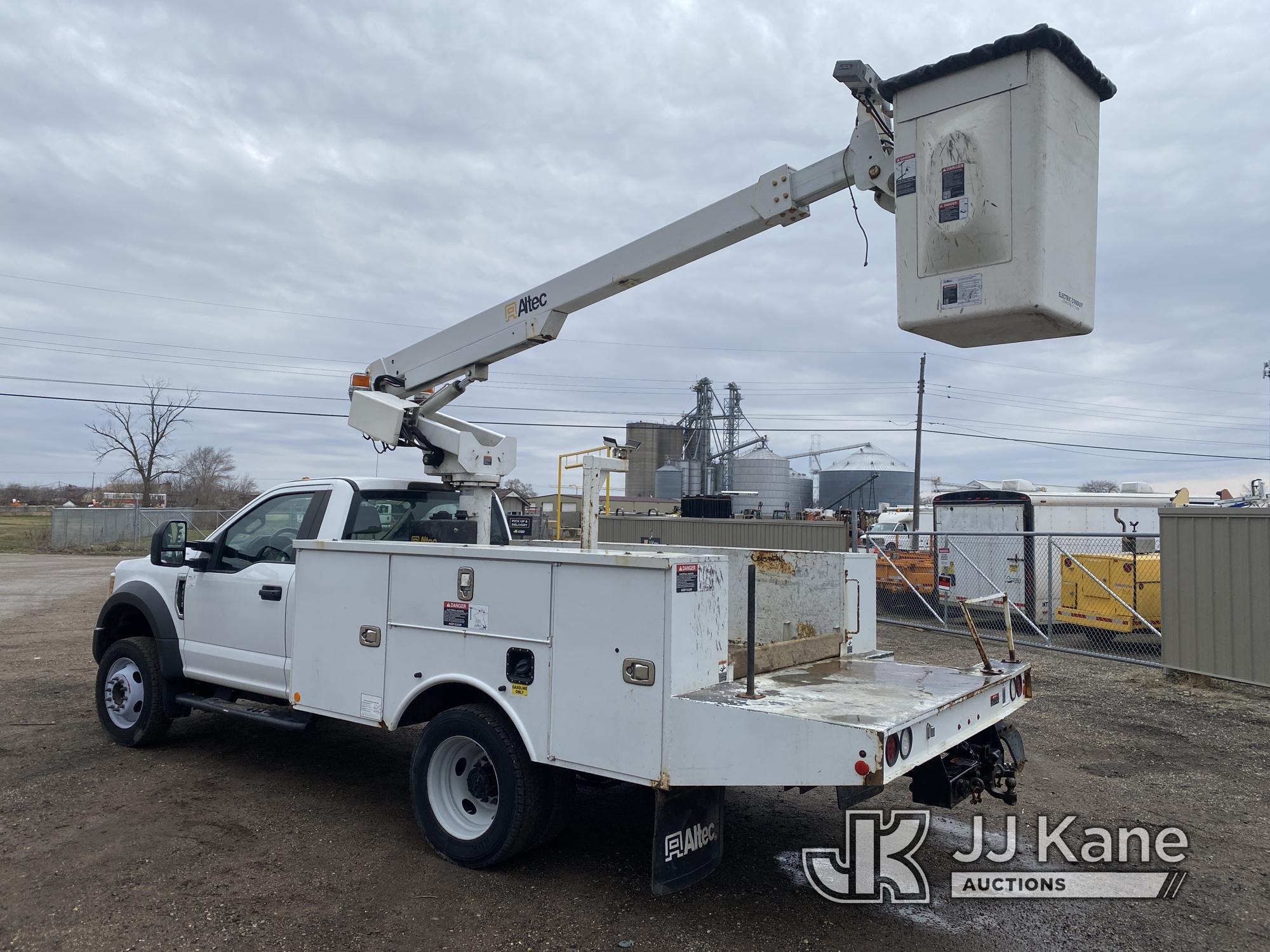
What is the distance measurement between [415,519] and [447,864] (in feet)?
8.05

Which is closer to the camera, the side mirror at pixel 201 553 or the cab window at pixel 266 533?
the cab window at pixel 266 533

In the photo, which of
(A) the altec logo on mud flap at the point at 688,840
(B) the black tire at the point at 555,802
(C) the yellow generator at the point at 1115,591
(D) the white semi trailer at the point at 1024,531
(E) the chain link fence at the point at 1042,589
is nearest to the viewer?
(A) the altec logo on mud flap at the point at 688,840

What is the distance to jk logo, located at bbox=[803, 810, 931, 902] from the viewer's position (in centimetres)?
448

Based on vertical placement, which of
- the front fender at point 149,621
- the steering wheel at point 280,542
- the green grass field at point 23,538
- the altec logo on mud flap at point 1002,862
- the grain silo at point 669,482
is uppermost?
the grain silo at point 669,482

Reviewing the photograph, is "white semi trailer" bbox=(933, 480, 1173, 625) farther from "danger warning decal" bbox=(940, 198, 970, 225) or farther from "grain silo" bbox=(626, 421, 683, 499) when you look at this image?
"grain silo" bbox=(626, 421, 683, 499)

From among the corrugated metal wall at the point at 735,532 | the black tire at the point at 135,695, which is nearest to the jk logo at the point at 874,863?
the black tire at the point at 135,695

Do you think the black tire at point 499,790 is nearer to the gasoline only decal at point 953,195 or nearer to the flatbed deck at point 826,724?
the flatbed deck at point 826,724

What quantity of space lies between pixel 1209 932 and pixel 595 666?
3.11 meters

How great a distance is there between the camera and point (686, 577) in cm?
392

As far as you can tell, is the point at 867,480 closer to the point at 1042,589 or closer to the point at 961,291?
the point at 1042,589

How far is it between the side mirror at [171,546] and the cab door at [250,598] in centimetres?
18

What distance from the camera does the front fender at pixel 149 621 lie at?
21.4ft

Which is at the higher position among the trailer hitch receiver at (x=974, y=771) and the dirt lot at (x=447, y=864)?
the trailer hitch receiver at (x=974, y=771)

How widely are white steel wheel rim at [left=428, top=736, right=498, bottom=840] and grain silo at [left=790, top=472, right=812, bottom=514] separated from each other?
5098 cm
